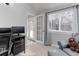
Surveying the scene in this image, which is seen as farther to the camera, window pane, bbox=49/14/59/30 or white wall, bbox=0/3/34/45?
window pane, bbox=49/14/59/30

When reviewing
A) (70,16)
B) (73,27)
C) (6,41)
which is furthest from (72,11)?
(6,41)

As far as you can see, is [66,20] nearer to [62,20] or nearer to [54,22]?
[62,20]

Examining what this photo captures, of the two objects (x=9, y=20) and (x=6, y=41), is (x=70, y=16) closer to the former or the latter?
(x=9, y=20)

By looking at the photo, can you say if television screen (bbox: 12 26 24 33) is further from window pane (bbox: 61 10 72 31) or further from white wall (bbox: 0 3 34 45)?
window pane (bbox: 61 10 72 31)

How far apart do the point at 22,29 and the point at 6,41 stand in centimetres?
39

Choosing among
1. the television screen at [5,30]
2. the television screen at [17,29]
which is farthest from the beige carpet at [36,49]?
the television screen at [5,30]

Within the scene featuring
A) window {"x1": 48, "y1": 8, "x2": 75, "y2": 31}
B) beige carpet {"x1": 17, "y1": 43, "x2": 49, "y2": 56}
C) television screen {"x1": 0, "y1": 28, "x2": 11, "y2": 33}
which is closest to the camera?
television screen {"x1": 0, "y1": 28, "x2": 11, "y2": 33}

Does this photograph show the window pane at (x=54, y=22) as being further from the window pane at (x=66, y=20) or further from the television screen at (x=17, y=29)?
the television screen at (x=17, y=29)

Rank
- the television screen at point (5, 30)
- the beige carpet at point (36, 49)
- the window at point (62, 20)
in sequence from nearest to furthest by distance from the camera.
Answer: the television screen at point (5, 30) → the beige carpet at point (36, 49) → the window at point (62, 20)

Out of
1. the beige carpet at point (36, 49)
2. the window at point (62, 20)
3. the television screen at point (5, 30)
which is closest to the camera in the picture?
the television screen at point (5, 30)

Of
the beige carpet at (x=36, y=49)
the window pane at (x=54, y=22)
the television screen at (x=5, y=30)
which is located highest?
the window pane at (x=54, y=22)

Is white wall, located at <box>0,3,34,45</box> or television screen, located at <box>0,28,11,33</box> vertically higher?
white wall, located at <box>0,3,34,45</box>

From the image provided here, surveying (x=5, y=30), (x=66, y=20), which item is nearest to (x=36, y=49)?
(x=5, y=30)

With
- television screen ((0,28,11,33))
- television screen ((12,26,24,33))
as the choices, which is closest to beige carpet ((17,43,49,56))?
television screen ((12,26,24,33))
